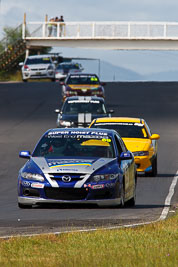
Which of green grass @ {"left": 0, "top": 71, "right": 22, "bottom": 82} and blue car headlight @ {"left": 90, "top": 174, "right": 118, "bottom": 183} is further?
green grass @ {"left": 0, "top": 71, "right": 22, "bottom": 82}

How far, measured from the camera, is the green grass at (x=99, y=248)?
27.6 ft

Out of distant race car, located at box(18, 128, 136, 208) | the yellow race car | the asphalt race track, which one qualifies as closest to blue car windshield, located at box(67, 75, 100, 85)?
the asphalt race track

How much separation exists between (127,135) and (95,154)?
24.6 feet

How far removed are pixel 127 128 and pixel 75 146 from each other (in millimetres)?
7605

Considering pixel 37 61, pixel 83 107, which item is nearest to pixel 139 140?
pixel 83 107

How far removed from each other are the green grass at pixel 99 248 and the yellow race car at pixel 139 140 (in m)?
9.23

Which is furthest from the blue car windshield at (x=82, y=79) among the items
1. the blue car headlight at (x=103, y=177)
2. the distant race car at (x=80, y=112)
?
the blue car headlight at (x=103, y=177)

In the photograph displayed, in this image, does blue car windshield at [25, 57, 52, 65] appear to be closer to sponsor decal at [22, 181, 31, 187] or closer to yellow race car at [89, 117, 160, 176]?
yellow race car at [89, 117, 160, 176]

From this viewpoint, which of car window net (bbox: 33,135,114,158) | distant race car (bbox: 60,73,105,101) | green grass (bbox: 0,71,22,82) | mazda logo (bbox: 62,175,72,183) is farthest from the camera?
green grass (bbox: 0,71,22,82)

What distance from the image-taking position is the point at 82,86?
4381 centimetres

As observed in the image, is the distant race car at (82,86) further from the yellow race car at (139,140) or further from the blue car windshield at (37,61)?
the yellow race car at (139,140)

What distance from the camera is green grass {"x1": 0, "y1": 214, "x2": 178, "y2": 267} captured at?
841cm

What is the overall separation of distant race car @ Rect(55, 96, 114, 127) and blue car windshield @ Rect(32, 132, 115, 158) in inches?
606

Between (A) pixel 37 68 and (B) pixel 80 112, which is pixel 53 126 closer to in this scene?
(B) pixel 80 112
